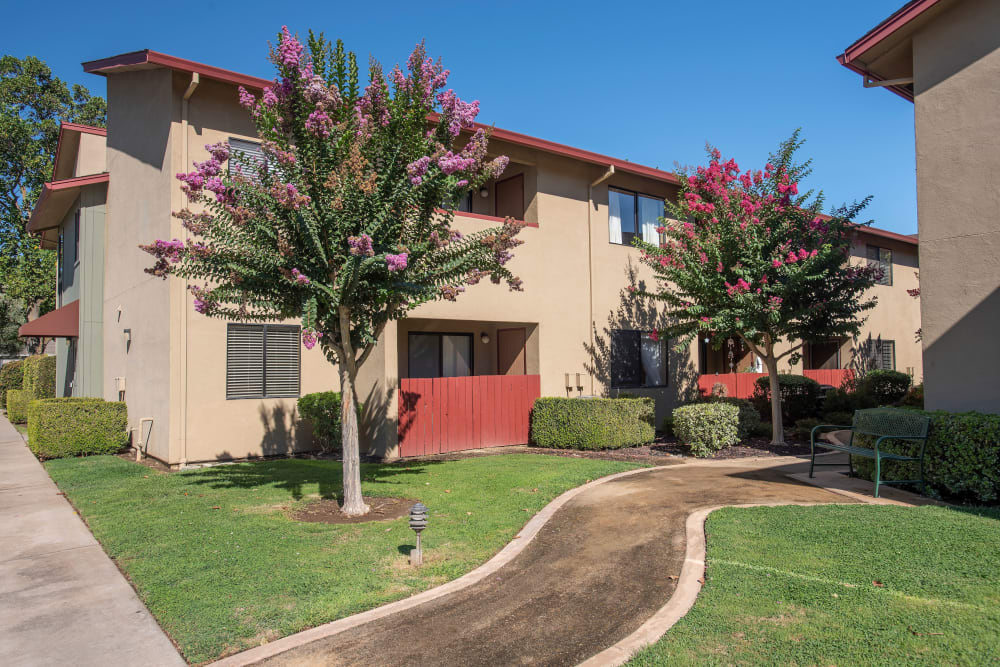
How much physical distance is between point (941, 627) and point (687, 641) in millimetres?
1701

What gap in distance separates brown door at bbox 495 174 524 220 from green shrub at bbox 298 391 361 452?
20.7 feet

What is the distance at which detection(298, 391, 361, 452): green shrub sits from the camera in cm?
1250

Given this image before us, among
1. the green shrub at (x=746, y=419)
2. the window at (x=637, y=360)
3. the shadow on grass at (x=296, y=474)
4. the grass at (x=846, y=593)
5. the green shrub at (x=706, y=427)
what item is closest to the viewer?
the grass at (x=846, y=593)

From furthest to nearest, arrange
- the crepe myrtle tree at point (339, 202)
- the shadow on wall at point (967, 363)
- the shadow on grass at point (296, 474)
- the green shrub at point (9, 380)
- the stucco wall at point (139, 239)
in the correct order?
the green shrub at point (9, 380), the stucco wall at point (139, 239), the shadow on grass at point (296, 474), the shadow on wall at point (967, 363), the crepe myrtle tree at point (339, 202)

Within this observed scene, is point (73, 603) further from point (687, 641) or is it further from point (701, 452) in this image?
point (701, 452)

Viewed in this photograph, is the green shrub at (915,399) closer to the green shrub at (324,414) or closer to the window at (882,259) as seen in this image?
the window at (882,259)

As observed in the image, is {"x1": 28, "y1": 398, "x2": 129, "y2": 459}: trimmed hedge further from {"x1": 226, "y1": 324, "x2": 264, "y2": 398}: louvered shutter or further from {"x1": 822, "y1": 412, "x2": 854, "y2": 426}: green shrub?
{"x1": 822, "y1": 412, "x2": 854, "y2": 426}: green shrub

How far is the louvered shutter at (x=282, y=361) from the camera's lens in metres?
12.9

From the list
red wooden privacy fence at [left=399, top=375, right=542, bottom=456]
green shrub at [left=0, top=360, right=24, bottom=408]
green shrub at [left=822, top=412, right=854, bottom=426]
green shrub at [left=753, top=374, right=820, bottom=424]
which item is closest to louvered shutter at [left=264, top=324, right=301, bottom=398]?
red wooden privacy fence at [left=399, top=375, right=542, bottom=456]

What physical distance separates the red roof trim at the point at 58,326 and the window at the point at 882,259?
27044 mm

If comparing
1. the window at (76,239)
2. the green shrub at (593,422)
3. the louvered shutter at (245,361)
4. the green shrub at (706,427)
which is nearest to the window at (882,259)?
the green shrub at (706,427)

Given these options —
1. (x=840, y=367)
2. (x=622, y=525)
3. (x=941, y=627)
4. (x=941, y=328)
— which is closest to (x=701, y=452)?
(x=941, y=328)

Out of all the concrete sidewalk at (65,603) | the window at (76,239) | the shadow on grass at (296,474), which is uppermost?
the window at (76,239)

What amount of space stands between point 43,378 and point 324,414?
15302 millimetres
